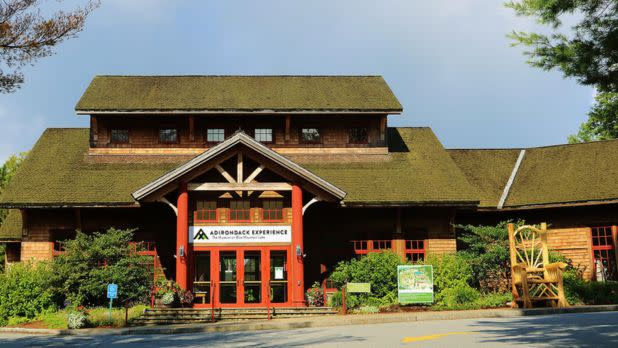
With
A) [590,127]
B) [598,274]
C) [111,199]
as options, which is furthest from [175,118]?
[590,127]

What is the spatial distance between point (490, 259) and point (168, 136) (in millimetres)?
14953

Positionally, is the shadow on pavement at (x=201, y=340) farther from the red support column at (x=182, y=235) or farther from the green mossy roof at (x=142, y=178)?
the green mossy roof at (x=142, y=178)

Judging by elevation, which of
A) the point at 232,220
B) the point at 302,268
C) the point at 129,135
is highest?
the point at 129,135

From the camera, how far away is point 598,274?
28.1 metres

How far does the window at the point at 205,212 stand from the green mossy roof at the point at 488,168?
11777 millimetres

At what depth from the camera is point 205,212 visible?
25906 mm

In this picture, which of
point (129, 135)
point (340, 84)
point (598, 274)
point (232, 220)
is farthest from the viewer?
point (340, 84)

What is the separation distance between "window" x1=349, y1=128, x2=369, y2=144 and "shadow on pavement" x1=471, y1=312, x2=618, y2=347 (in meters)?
13.2

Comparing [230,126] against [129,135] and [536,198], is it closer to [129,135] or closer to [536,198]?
[129,135]

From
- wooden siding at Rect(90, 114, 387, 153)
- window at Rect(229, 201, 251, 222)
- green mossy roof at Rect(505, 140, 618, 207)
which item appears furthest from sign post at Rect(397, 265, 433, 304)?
wooden siding at Rect(90, 114, 387, 153)

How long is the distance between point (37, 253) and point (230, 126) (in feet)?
32.2

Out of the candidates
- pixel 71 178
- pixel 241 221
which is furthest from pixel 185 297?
pixel 71 178

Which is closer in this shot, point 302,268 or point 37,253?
point 302,268

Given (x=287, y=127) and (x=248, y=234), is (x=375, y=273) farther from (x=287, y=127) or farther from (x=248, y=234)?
(x=287, y=127)
